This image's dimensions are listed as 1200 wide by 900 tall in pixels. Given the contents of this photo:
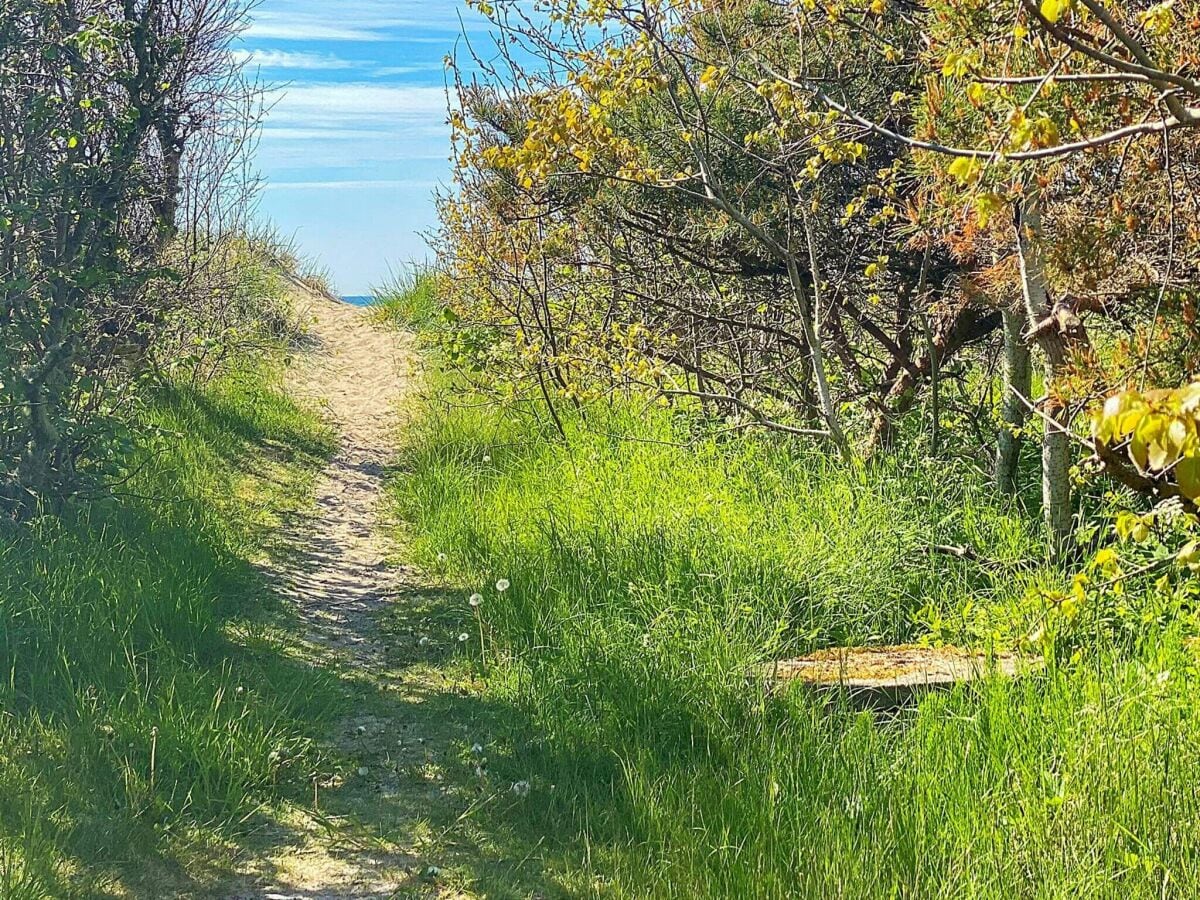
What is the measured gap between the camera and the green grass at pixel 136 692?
3.44 meters

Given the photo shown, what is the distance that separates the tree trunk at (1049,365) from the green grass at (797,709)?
207mm

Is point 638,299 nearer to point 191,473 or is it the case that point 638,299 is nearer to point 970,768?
point 191,473

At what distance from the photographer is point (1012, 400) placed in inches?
220

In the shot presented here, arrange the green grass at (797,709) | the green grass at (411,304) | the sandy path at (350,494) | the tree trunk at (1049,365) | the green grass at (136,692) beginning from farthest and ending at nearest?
the green grass at (411,304), the sandy path at (350,494), the tree trunk at (1049,365), the green grass at (136,692), the green grass at (797,709)

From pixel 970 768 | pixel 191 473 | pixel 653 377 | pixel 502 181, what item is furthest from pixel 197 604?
pixel 502 181

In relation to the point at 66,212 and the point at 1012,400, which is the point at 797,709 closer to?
the point at 1012,400

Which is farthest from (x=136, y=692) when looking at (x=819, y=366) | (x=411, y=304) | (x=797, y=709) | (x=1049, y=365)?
(x=411, y=304)

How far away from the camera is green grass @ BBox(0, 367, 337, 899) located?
3.44 meters

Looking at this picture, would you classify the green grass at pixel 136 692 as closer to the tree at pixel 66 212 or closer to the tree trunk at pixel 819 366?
the tree at pixel 66 212

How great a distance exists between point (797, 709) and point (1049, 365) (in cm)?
206

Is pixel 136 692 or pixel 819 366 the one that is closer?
pixel 136 692

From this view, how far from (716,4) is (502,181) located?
280cm

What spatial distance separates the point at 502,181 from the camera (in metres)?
8.09

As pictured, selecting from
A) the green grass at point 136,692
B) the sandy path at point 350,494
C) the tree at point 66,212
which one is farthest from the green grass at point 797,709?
the tree at point 66,212
